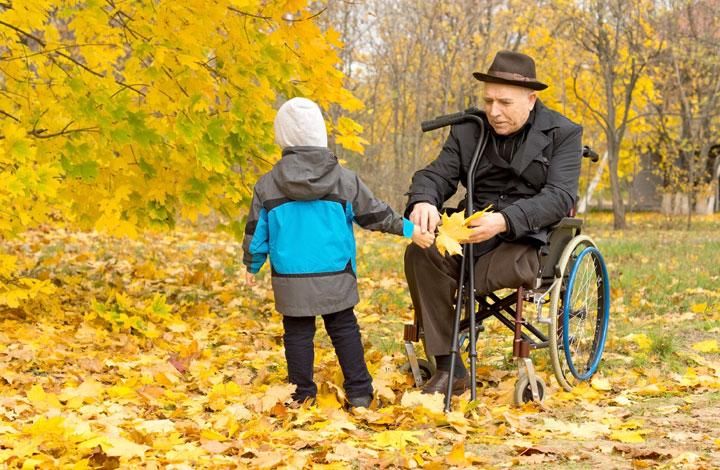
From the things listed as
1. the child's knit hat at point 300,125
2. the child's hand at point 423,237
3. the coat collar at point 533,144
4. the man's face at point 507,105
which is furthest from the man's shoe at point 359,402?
the man's face at point 507,105

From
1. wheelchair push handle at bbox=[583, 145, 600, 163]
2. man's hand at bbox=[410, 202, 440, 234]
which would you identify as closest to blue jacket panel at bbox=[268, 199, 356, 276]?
man's hand at bbox=[410, 202, 440, 234]

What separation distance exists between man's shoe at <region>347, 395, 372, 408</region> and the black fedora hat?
1382 millimetres

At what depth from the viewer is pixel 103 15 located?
449cm

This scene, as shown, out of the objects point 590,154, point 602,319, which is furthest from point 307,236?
point 602,319

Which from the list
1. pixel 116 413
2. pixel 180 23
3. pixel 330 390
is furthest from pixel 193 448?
pixel 180 23

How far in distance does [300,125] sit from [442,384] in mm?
1200

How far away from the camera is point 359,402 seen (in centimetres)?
355

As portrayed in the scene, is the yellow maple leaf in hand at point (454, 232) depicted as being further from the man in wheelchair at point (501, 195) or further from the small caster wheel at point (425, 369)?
the small caster wheel at point (425, 369)

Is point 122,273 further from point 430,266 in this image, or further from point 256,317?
point 430,266

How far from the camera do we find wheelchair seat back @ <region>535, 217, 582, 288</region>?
3789mm

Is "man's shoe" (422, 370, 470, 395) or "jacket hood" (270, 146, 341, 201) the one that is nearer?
"jacket hood" (270, 146, 341, 201)

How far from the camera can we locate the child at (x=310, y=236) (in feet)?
11.4

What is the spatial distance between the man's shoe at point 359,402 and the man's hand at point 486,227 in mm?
738

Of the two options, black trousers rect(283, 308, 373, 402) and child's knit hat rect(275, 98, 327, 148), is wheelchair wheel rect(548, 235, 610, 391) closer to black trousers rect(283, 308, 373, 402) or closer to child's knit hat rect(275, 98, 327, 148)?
black trousers rect(283, 308, 373, 402)
